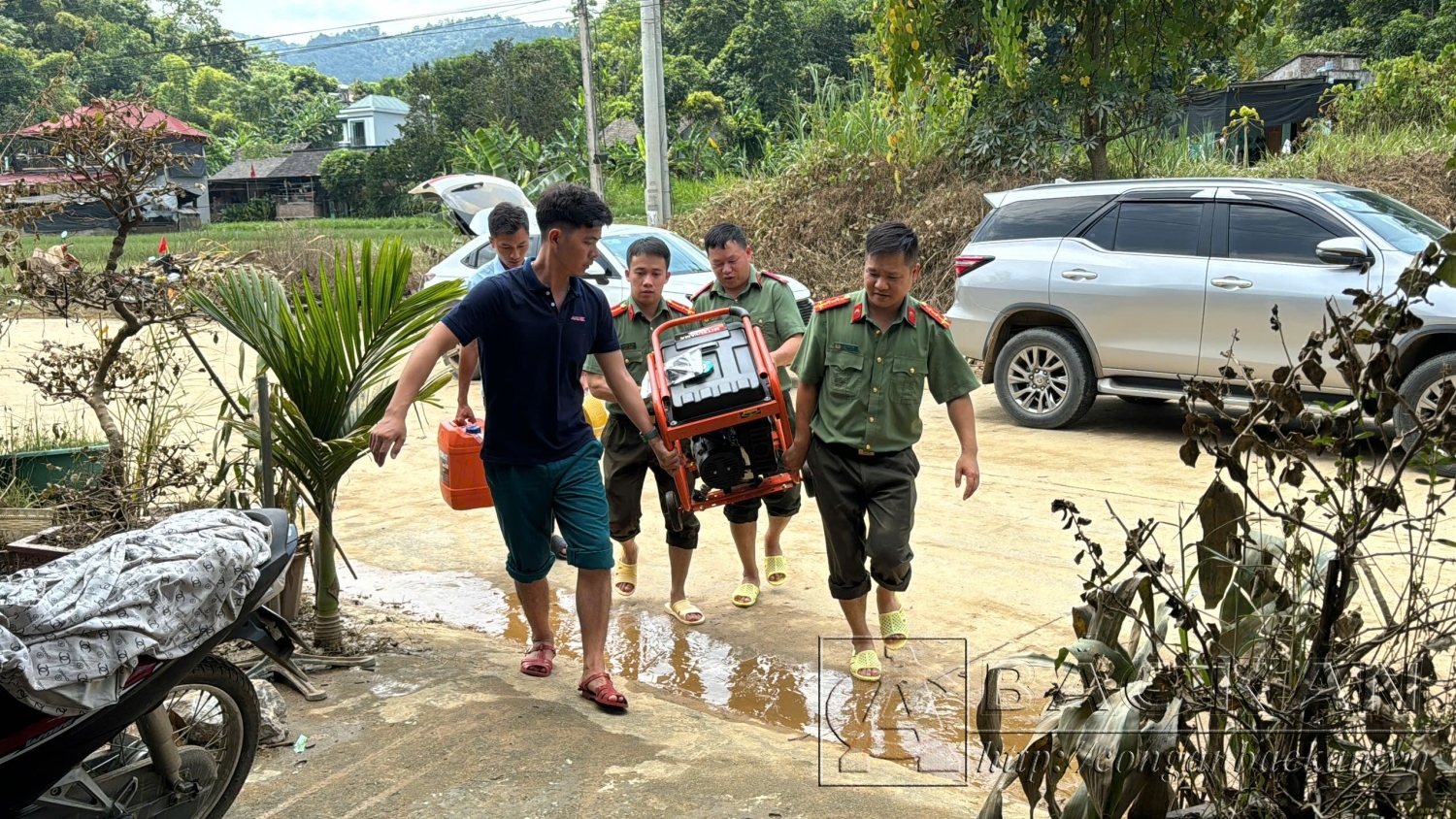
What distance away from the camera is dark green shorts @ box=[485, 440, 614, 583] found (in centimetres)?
471

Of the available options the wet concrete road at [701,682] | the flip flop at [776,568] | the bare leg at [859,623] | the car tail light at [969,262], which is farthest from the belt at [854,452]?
the car tail light at [969,262]

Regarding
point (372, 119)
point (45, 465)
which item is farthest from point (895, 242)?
point (372, 119)

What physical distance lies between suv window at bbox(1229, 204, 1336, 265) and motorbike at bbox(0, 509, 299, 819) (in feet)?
23.9

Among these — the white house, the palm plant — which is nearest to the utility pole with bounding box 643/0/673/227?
the palm plant

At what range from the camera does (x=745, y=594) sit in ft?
19.9

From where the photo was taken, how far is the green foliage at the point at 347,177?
54312 millimetres

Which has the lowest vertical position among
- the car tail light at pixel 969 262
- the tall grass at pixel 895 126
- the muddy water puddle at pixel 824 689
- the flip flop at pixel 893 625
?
the muddy water puddle at pixel 824 689

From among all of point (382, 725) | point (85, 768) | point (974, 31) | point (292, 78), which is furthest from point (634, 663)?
point (292, 78)

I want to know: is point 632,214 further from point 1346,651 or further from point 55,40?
point 55,40

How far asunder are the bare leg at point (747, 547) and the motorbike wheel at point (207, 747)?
8.89 feet

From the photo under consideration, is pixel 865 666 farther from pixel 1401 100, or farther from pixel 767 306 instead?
pixel 1401 100

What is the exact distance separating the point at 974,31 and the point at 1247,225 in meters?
5.99

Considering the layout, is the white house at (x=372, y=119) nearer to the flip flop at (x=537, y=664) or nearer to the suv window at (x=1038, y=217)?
the suv window at (x=1038, y=217)

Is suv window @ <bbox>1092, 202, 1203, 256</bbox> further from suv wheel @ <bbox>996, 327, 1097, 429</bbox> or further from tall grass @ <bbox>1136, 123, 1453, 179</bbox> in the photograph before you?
tall grass @ <bbox>1136, 123, 1453, 179</bbox>
